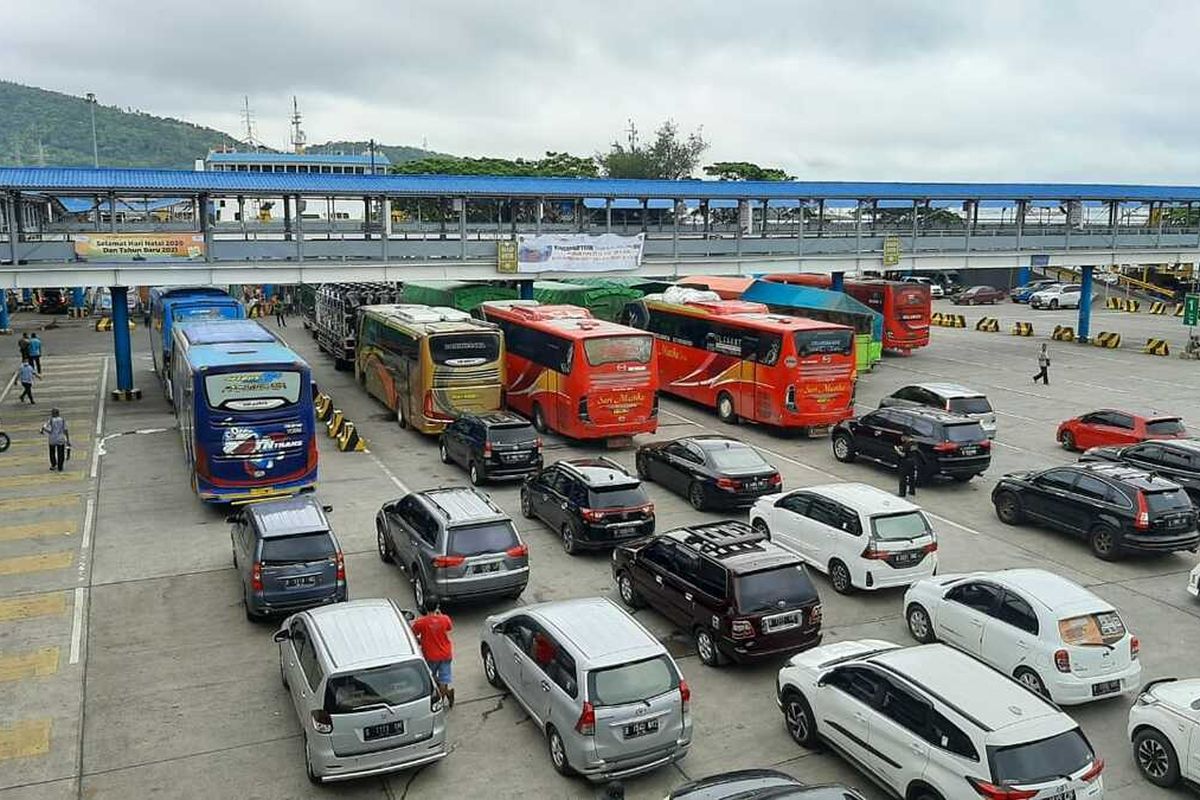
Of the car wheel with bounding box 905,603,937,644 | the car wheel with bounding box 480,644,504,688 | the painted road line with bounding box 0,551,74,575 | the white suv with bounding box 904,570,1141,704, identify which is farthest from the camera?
the painted road line with bounding box 0,551,74,575

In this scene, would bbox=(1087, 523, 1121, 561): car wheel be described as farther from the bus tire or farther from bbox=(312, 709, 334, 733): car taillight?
bbox=(312, 709, 334, 733): car taillight

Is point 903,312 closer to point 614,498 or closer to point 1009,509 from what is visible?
point 1009,509

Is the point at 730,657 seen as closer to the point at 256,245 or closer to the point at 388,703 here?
the point at 388,703

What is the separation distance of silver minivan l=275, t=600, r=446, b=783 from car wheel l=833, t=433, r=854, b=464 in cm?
1594

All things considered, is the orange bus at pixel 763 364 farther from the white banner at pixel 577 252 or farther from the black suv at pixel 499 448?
the black suv at pixel 499 448

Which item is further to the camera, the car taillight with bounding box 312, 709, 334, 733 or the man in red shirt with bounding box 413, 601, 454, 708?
the man in red shirt with bounding box 413, 601, 454, 708

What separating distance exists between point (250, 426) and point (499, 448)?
5.21 meters

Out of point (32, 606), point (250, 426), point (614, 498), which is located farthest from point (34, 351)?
point (614, 498)

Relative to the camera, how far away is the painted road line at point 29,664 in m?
12.7

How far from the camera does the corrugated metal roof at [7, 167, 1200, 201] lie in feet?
98.8

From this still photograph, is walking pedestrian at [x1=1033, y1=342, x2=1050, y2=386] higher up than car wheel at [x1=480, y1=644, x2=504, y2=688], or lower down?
higher up

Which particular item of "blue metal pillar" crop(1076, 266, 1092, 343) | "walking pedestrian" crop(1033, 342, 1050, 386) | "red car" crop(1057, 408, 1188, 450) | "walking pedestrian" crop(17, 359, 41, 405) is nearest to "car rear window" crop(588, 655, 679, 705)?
"red car" crop(1057, 408, 1188, 450)

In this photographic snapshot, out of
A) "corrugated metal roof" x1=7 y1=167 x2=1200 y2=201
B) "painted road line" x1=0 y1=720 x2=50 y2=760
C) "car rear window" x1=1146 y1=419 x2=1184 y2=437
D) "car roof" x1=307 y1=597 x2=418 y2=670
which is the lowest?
"painted road line" x1=0 y1=720 x2=50 y2=760

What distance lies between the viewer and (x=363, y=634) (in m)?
10.5
